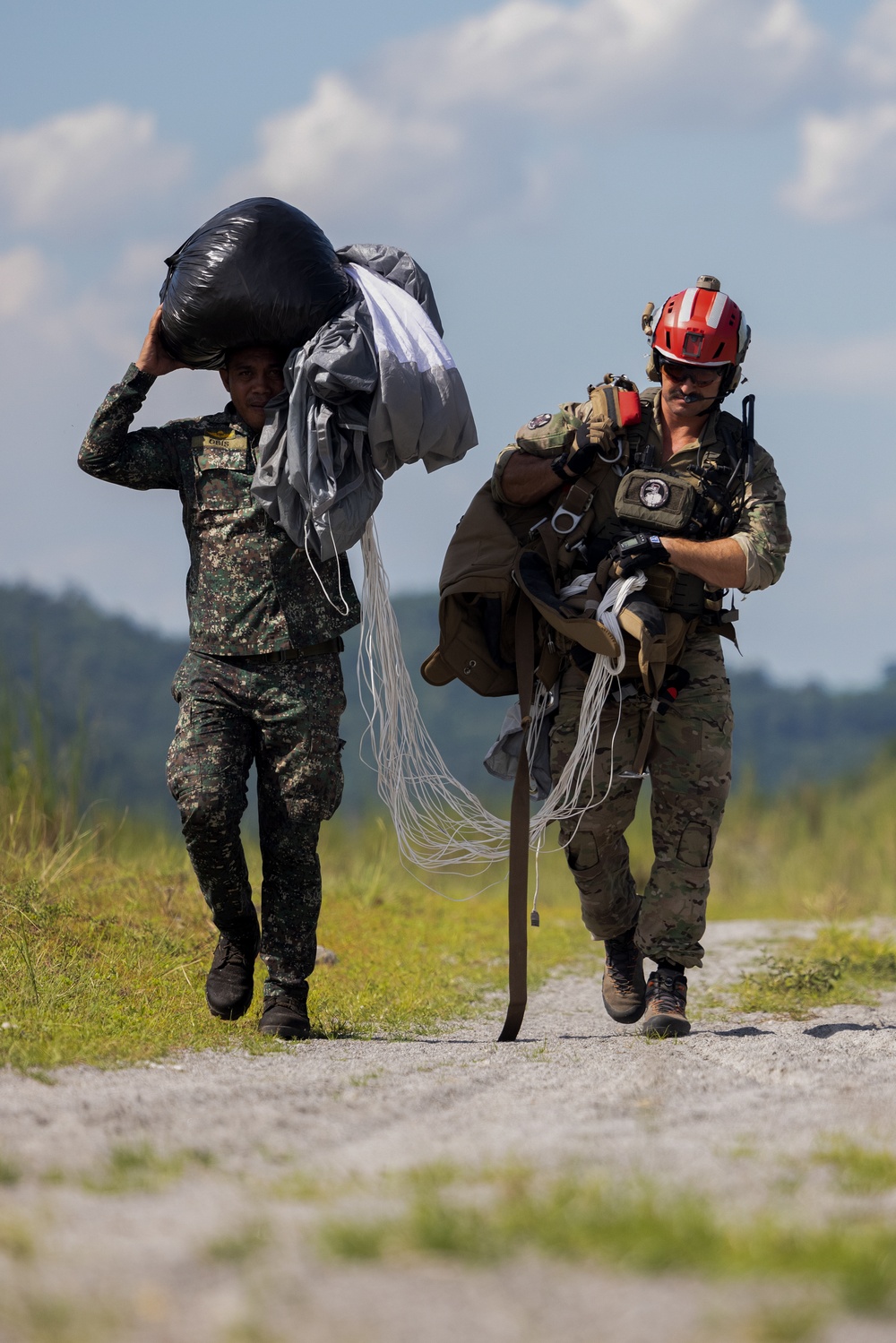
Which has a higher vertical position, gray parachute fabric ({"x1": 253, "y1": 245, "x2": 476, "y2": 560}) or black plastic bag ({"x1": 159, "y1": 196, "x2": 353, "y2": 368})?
black plastic bag ({"x1": 159, "y1": 196, "x2": 353, "y2": 368})

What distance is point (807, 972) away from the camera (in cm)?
721

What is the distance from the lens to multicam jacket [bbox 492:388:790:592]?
5.33 metres

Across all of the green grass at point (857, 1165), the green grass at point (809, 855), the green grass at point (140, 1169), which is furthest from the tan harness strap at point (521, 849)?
the green grass at point (809, 855)

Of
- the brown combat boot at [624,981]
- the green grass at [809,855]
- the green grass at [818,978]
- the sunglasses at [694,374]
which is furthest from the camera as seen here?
the green grass at [809,855]

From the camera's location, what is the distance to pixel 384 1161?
3.07 metres

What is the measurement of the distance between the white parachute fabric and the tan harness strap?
136 millimetres

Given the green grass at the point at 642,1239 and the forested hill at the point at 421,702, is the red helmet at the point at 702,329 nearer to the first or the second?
the green grass at the point at 642,1239

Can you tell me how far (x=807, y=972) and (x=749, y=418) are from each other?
9.54ft

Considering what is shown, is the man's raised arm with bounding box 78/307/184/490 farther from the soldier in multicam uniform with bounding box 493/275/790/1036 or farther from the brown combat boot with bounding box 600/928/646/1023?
the brown combat boot with bounding box 600/928/646/1023

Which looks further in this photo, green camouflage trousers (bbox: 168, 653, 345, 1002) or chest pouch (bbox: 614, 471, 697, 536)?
chest pouch (bbox: 614, 471, 697, 536)

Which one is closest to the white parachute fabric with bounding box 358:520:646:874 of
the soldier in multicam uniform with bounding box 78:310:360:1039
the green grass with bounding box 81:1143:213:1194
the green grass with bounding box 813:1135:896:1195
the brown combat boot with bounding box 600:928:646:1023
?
the soldier in multicam uniform with bounding box 78:310:360:1039

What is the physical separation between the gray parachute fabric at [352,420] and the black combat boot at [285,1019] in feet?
4.94

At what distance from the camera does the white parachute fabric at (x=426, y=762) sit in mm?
5578

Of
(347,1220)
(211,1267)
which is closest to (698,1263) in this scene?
(347,1220)
